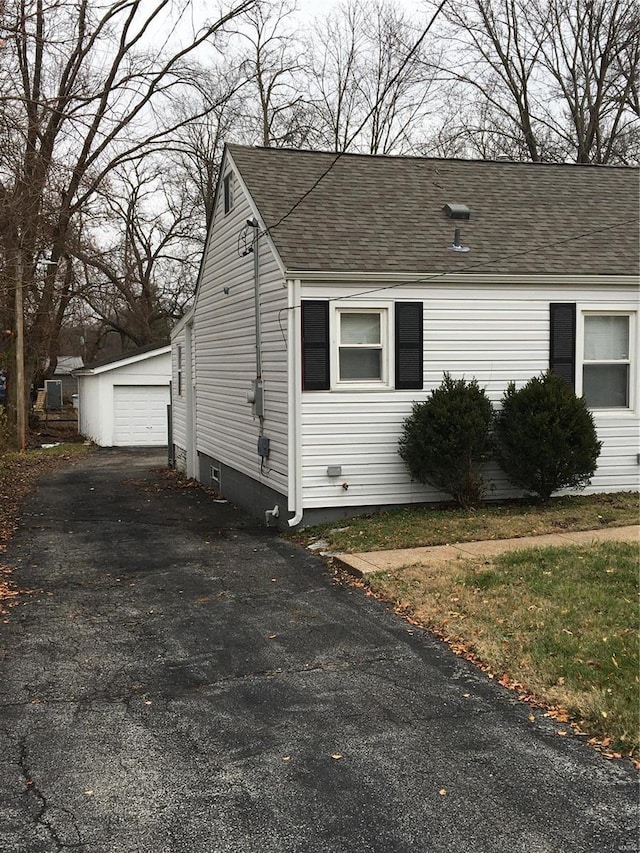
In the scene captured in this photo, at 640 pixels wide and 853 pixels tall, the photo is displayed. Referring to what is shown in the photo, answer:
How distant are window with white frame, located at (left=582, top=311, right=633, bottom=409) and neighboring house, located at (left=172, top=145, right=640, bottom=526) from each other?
0.02 metres

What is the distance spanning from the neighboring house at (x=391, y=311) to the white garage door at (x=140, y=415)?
16.2 m

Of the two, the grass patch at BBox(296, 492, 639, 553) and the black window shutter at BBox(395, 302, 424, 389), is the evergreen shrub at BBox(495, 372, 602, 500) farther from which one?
the black window shutter at BBox(395, 302, 424, 389)

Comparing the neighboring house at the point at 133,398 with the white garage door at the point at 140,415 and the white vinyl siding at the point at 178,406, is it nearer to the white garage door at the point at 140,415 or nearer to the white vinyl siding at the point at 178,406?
the white garage door at the point at 140,415

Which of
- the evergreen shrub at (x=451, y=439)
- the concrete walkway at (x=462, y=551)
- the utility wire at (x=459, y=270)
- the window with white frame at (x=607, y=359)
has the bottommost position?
the concrete walkway at (x=462, y=551)

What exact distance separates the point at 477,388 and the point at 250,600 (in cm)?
503

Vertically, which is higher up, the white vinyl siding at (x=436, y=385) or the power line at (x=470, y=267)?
the power line at (x=470, y=267)

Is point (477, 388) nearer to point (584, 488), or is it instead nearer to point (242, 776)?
point (584, 488)

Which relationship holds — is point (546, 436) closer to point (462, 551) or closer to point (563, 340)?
point (563, 340)

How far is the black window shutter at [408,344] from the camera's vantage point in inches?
455

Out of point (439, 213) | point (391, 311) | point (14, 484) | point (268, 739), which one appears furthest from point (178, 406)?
point (268, 739)

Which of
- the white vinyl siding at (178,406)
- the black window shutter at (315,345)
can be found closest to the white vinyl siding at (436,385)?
the black window shutter at (315,345)

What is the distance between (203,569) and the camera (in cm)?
942

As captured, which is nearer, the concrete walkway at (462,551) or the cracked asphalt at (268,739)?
the cracked asphalt at (268,739)

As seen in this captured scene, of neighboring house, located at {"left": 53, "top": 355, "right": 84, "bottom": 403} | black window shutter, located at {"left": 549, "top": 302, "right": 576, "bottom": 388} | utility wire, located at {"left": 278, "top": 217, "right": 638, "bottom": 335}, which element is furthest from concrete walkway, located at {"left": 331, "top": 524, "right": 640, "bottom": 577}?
neighboring house, located at {"left": 53, "top": 355, "right": 84, "bottom": 403}
